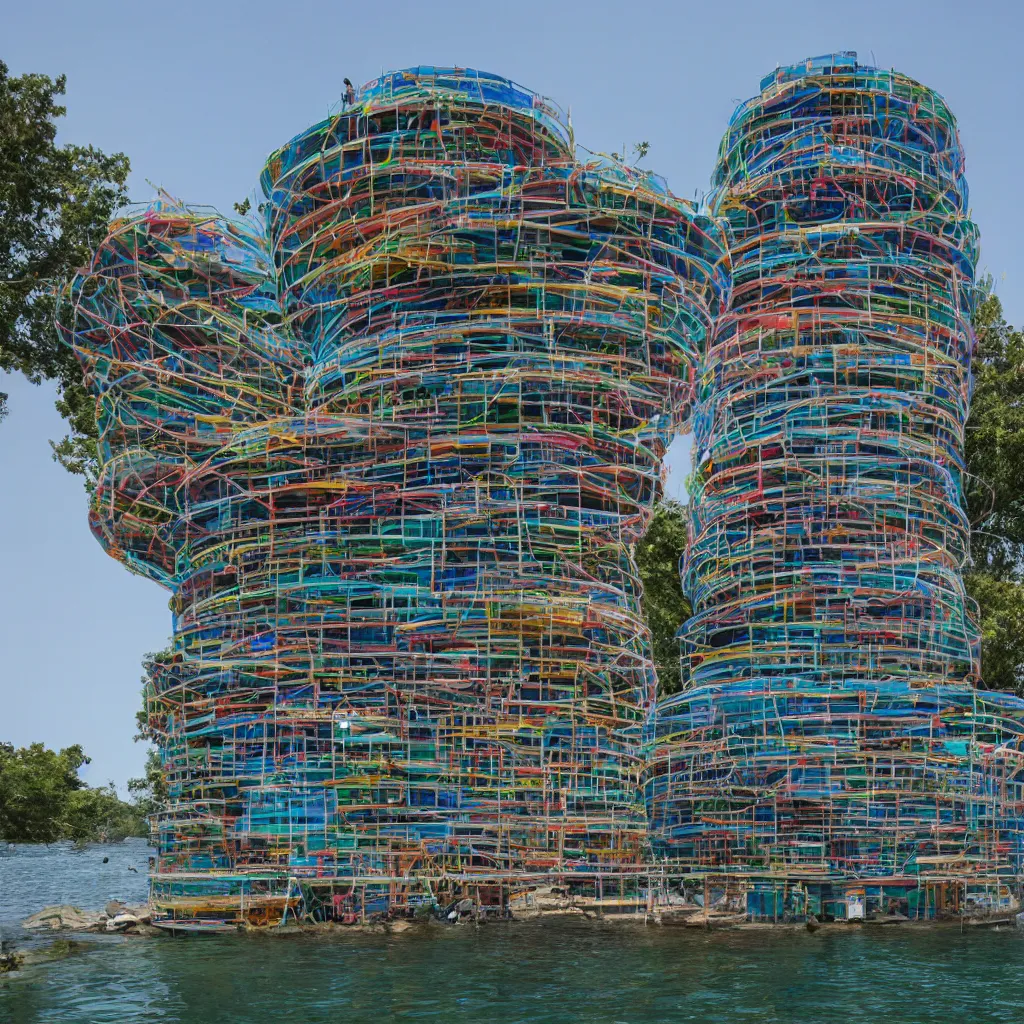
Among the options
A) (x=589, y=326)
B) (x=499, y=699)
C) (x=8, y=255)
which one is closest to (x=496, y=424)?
(x=589, y=326)

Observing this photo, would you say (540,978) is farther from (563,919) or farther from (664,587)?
(664,587)

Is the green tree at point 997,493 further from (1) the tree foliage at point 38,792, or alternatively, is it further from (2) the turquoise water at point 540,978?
(1) the tree foliage at point 38,792

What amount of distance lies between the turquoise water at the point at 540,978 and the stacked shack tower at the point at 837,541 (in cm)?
399

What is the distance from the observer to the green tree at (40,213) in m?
47.8

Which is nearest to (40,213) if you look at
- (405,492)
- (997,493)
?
(405,492)

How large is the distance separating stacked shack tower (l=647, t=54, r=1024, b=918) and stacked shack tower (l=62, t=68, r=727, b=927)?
8.62ft

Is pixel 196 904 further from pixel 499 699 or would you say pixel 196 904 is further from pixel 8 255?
pixel 8 255

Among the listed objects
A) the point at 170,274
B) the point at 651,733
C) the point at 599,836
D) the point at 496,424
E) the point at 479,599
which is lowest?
the point at 599,836

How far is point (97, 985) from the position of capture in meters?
35.0

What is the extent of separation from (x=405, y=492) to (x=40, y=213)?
49.4 ft

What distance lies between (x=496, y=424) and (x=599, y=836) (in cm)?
1323

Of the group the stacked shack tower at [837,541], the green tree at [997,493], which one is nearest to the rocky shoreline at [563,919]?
the stacked shack tower at [837,541]

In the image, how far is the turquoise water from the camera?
103 feet

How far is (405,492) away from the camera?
48594 millimetres
